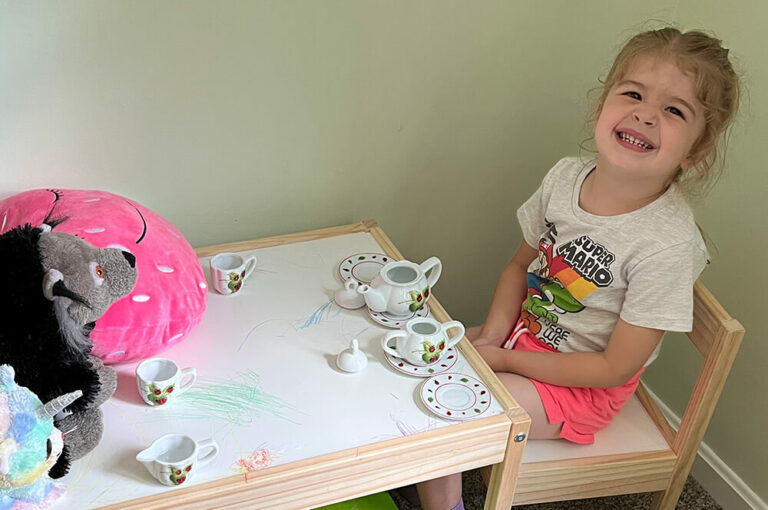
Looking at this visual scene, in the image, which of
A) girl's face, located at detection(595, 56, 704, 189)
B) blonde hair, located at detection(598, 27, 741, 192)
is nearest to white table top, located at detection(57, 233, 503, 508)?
girl's face, located at detection(595, 56, 704, 189)

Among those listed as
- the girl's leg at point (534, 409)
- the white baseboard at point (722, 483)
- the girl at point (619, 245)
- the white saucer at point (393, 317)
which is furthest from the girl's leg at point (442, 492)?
the white baseboard at point (722, 483)

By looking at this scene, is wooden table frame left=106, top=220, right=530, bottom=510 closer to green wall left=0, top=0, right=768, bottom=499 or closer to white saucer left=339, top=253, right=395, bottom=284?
white saucer left=339, top=253, right=395, bottom=284

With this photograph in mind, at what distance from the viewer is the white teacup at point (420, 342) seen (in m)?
1.04

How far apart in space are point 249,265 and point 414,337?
0.36m

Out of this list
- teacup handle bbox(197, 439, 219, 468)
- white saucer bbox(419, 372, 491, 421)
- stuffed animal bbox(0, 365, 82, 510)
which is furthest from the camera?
white saucer bbox(419, 372, 491, 421)

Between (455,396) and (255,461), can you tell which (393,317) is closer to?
(455,396)

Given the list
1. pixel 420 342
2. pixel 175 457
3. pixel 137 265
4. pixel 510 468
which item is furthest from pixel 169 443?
pixel 510 468

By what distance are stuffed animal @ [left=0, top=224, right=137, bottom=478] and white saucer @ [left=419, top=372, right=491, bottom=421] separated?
0.42m

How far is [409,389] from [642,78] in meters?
0.60

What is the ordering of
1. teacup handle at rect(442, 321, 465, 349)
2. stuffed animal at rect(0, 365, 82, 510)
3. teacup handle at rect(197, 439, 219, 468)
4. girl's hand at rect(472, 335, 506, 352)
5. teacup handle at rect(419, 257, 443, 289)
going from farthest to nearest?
1. girl's hand at rect(472, 335, 506, 352)
2. teacup handle at rect(419, 257, 443, 289)
3. teacup handle at rect(442, 321, 465, 349)
4. teacup handle at rect(197, 439, 219, 468)
5. stuffed animal at rect(0, 365, 82, 510)

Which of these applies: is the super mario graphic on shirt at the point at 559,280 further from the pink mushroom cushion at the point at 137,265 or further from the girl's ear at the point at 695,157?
the pink mushroom cushion at the point at 137,265

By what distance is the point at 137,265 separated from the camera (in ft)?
3.31

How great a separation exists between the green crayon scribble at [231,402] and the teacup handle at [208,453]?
0.06 meters

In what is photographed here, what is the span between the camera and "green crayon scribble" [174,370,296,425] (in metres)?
0.95
